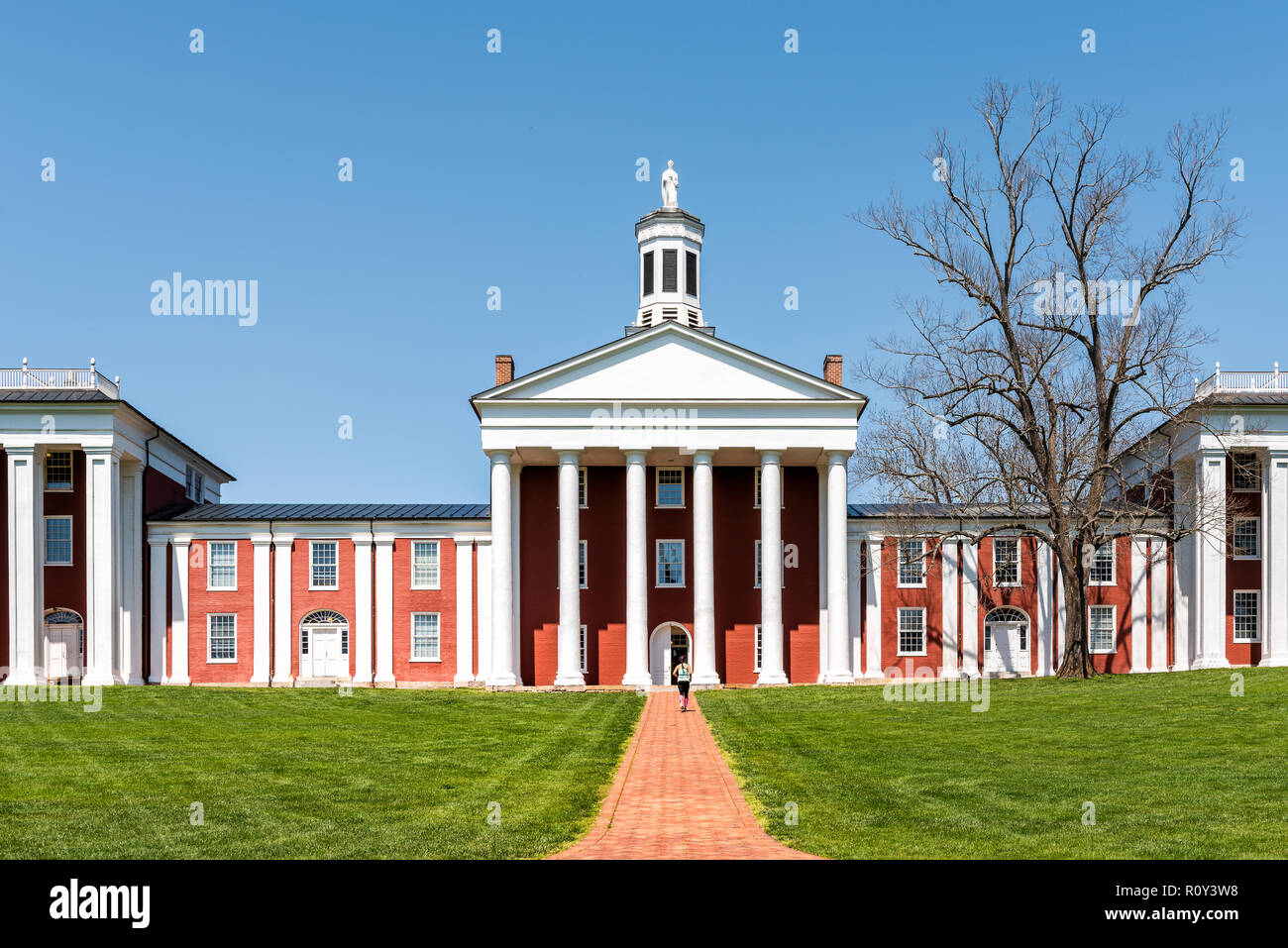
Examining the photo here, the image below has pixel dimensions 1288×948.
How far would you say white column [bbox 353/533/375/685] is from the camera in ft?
181

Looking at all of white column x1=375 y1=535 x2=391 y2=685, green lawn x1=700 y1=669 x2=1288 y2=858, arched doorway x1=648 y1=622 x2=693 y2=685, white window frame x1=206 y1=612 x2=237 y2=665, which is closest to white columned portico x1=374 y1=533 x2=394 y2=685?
white column x1=375 y1=535 x2=391 y2=685

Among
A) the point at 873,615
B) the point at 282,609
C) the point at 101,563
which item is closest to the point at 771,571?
the point at 873,615

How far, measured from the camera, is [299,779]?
19.7m

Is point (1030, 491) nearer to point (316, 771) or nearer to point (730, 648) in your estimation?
point (730, 648)

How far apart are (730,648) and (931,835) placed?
1609 inches

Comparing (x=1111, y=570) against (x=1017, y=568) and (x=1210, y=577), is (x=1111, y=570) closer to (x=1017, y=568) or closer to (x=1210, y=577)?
(x=1017, y=568)

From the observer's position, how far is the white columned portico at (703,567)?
5119 centimetres

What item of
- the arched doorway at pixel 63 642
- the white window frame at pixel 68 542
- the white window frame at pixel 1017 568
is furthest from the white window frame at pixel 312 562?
the white window frame at pixel 1017 568

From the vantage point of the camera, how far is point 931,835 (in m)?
14.2

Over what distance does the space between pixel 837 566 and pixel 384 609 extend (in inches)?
786

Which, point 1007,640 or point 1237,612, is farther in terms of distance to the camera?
point 1007,640

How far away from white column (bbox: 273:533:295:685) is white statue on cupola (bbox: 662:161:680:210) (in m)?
22.9
